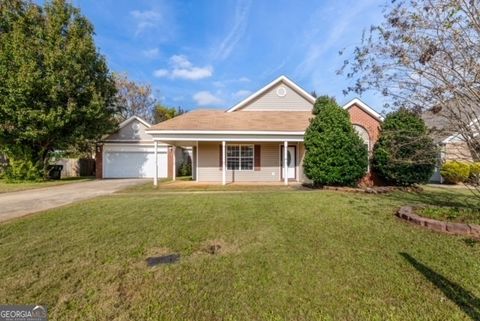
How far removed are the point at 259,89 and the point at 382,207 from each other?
12.7 metres

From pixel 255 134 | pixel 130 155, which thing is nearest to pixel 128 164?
pixel 130 155

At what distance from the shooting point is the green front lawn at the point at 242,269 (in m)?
3.13

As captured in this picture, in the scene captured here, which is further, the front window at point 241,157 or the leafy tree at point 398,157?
the front window at point 241,157

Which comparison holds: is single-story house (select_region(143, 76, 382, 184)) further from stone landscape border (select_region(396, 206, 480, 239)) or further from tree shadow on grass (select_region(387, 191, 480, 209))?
stone landscape border (select_region(396, 206, 480, 239))

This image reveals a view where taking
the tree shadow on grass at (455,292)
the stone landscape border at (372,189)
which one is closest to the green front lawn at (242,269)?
the tree shadow on grass at (455,292)

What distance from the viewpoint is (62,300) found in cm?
335

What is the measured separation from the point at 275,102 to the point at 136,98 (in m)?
27.1

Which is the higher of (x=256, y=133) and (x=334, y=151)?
(x=256, y=133)

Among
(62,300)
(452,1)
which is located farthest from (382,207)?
(62,300)

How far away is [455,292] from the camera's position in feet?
11.2

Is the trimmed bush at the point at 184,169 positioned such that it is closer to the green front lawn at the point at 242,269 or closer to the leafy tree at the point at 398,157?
the leafy tree at the point at 398,157

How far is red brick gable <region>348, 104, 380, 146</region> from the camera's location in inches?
630

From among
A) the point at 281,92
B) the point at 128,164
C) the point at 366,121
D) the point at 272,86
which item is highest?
the point at 272,86

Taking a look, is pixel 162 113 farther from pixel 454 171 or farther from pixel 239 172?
pixel 454 171
